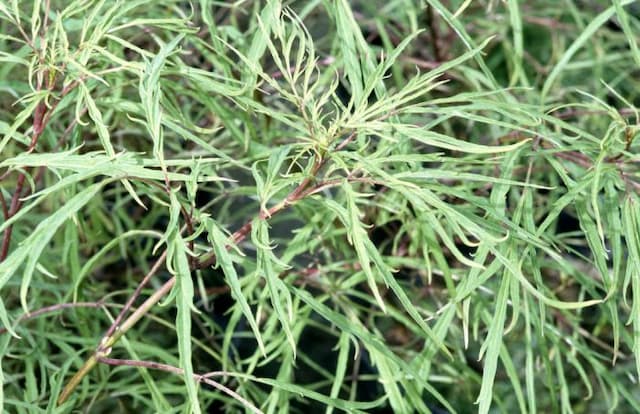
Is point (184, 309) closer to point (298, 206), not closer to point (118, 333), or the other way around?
point (118, 333)

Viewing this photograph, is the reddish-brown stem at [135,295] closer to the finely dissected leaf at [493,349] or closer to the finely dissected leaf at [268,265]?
the finely dissected leaf at [268,265]

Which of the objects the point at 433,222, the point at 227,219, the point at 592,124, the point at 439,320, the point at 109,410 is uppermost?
the point at 433,222

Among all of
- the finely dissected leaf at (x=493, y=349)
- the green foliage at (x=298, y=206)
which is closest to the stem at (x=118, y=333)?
the green foliage at (x=298, y=206)

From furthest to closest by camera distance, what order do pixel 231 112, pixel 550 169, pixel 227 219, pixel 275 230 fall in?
pixel 275 230
pixel 227 219
pixel 550 169
pixel 231 112

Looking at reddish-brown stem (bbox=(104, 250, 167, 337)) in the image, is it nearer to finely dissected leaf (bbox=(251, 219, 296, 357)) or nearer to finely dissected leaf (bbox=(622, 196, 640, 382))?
finely dissected leaf (bbox=(251, 219, 296, 357))

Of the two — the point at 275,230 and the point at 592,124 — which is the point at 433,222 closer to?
the point at 592,124

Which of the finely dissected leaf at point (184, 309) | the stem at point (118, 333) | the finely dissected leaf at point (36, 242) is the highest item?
the finely dissected leaf at point (36, 242)

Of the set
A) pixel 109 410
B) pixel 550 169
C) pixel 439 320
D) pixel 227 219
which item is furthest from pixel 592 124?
pixel 109 410

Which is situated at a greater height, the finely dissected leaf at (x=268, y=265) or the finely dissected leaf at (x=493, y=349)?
the finely dissected leaf at (x=268, y=265)

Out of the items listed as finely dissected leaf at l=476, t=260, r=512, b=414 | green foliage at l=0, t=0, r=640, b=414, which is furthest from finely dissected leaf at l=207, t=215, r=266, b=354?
finely dissected leaf at l=476, t=260, r=512, b=414
